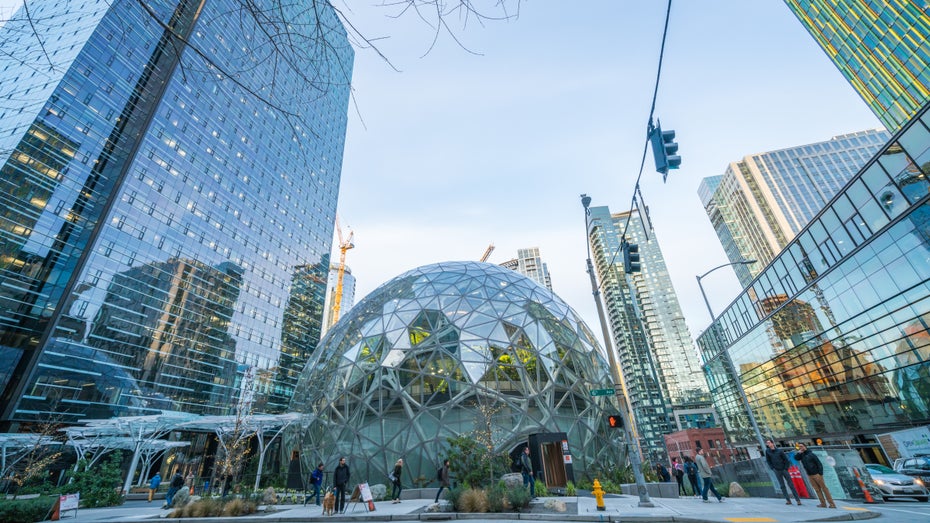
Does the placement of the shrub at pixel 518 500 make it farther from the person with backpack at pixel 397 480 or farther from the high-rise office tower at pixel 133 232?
the high-rise office tower at pixel 133 232

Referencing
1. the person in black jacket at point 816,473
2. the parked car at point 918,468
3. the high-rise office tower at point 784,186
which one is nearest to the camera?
the person in black jacket at point 816,473

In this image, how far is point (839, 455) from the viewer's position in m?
13.8

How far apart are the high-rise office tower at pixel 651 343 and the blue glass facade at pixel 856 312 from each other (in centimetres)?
6679

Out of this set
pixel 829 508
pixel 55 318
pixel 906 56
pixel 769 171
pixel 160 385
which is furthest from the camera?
pixel 769 171

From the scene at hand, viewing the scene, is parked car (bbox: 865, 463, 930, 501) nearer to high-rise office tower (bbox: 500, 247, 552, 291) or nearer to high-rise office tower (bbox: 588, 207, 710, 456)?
high-rise office tower (bbox: 588, 207, 710, 456)

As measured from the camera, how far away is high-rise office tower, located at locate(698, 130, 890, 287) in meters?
123

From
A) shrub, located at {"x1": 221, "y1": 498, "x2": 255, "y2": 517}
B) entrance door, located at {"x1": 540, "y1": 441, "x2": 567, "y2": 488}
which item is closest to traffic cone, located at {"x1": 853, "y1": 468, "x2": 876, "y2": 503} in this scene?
entrance door, located at {"x1": 540, "y1": 441, "x2": 567, "y2": 488}

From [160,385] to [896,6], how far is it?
347 ft

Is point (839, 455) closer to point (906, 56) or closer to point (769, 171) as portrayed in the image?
point (906, 56)

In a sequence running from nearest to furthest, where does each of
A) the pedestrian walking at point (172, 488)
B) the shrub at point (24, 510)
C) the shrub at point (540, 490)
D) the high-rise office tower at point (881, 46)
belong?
the shrub at point (24, 510) < the shrub at point (540, 490) < the pedestrian walking at point (172, 488) < the high-rise office tower at point (881, 46)

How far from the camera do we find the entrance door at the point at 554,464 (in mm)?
20469

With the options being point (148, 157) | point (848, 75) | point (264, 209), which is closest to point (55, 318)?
point (148, 157)

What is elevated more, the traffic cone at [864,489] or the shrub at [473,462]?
the shrub at [473,462]

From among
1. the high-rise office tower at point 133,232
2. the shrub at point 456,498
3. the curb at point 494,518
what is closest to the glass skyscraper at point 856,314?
the curb at point 494,518
